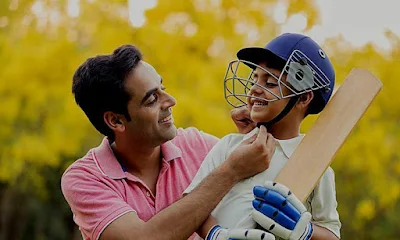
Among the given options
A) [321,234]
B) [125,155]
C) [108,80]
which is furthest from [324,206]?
[108,80]

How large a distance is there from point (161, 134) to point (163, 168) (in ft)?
0.72

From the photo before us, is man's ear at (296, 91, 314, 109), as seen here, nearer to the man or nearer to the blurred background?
the man

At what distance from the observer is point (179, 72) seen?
13703 millimetres

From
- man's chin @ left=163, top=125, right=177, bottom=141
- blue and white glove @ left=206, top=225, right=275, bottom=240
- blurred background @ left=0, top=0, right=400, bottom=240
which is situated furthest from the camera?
blurred background @ left=0, top=0, right=400, bottom=240

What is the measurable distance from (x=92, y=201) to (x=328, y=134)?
1096mm

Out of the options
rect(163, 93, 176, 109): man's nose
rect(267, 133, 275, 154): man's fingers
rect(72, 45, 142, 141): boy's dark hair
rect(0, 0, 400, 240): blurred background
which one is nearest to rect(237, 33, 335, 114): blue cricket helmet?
rect(267, 133, 275, 154): man's fingers

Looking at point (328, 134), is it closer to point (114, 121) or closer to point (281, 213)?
point (281, 213)

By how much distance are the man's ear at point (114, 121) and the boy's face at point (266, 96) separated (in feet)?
2.53

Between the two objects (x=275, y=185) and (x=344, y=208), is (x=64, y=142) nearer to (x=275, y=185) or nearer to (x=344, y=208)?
(x=344, y=208)

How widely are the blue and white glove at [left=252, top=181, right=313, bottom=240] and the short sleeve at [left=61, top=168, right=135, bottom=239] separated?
Answer: 0.74 m

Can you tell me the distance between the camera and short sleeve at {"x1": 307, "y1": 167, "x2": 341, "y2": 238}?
3.29 m

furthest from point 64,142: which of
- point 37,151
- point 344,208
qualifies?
point 344,208

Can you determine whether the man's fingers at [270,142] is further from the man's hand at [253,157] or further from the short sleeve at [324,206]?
the short sleeve at [324,206]

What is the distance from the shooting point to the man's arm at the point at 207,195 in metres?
3.25
